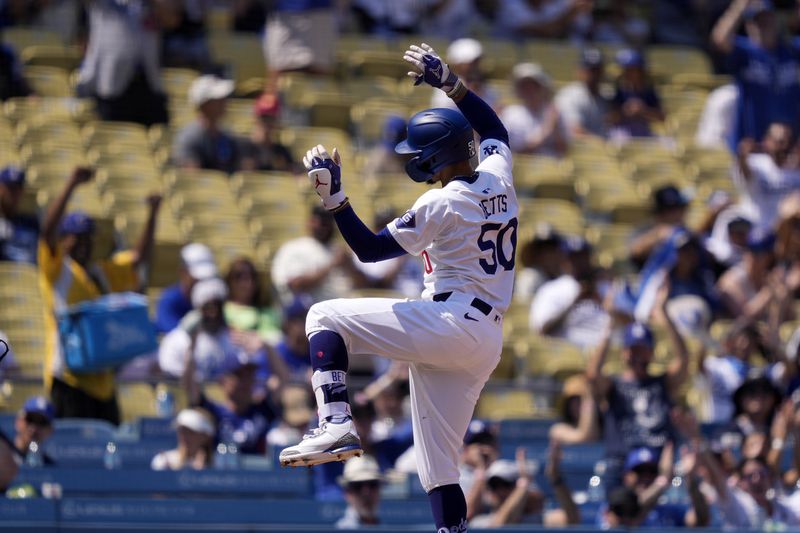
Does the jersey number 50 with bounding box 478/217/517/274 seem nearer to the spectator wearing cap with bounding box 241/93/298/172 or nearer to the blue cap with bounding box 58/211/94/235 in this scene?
the blue cap with bounding box 58/211/94/235

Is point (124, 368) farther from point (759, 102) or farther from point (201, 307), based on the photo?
point (759, 102)

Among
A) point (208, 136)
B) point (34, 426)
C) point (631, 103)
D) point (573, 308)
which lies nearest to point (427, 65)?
point (34, 426)

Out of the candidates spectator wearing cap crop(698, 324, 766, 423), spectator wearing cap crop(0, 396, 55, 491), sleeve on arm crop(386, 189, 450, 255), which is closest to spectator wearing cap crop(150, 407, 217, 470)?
spectator wearing cap crop(0, 396, 55, 491)

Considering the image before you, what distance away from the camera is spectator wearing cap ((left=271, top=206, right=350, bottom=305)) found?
417 inches

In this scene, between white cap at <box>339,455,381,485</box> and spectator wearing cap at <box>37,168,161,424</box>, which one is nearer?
white cap at <box>339,455,381,485</box>

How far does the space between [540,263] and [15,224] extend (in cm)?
368

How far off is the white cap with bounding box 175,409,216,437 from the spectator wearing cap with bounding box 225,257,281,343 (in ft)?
4.51

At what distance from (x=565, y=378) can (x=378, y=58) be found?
4162 millimetres

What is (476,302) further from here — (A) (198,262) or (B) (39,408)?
(A) (198,262)

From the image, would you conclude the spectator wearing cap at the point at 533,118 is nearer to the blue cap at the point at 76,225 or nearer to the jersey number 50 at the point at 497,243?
the blue cap at the point at 76,225

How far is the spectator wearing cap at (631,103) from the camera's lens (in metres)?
14.1

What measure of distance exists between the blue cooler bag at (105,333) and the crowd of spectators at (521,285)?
18 cm

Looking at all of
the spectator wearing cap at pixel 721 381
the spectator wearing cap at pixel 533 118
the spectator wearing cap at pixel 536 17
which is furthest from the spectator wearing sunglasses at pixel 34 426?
the spectator wearing cap at pixel 536 17

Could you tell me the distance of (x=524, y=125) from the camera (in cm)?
1334
